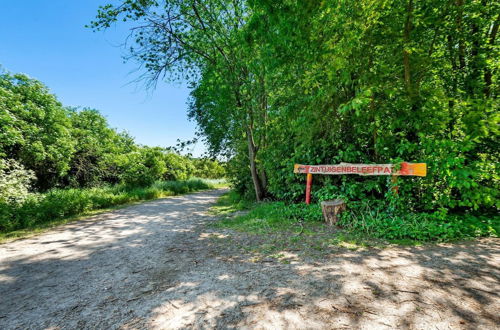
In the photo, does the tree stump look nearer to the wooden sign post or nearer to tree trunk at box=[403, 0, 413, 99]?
the wooden sign post

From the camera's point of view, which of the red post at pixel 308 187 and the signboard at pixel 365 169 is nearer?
the signboard at pixel 365 169

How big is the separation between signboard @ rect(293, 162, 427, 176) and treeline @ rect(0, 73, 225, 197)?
21.9 ft

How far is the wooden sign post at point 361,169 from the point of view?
14.2 feet

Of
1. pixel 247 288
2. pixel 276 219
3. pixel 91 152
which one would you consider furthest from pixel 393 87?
pixel 91 152

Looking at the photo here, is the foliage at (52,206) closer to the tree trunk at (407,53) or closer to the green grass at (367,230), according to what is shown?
the green grass at (367,230)

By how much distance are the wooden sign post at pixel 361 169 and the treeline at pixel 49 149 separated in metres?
6.65

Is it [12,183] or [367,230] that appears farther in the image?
[12,183]

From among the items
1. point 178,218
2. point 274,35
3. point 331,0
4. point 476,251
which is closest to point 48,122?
point 178,218

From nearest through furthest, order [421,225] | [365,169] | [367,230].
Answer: [421,225] → [367,230] → [365,169]

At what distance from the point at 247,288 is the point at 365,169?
4.21m

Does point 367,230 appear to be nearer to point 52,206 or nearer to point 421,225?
point 421,225

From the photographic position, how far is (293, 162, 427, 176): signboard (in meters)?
4.32

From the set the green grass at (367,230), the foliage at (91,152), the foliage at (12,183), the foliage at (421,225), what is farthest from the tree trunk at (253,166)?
the foliage at (91,152)

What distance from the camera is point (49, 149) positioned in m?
8.53
